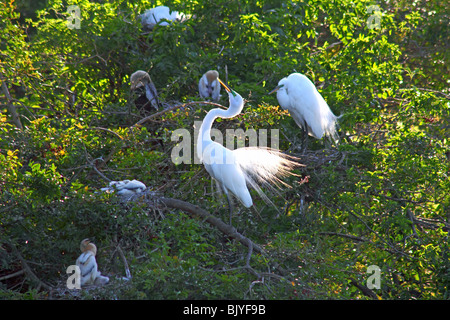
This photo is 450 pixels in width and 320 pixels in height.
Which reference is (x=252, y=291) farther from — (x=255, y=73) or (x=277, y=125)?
(x=255, y=73)

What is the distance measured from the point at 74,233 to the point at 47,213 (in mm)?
189

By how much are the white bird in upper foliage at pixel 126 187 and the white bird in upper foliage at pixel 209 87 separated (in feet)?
4.82

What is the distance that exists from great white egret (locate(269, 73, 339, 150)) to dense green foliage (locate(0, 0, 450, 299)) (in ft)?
0.42

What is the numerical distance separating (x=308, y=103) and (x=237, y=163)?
3.77ft

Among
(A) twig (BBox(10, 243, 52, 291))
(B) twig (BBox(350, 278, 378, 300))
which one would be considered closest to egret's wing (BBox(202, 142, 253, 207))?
(B) twig (BBox(350, 278, 378, 300))

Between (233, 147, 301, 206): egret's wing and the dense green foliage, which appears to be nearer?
the dense green foliage

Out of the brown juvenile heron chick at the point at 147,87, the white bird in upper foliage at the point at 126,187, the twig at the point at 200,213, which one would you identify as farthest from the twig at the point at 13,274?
the brown juvenile heron chick at the point at 147,87

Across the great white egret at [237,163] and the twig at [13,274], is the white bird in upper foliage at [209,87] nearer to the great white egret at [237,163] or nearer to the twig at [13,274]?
the great white egret at [237,163]

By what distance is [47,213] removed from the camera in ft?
9.28

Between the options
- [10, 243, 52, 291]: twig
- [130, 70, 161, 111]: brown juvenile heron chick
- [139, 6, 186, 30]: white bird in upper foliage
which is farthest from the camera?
[139, 6, 186, 30]: white bird in upper foliage

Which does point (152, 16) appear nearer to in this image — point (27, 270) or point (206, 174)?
point (206, 174)

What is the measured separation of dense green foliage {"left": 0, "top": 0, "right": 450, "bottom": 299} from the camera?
2.76 meters

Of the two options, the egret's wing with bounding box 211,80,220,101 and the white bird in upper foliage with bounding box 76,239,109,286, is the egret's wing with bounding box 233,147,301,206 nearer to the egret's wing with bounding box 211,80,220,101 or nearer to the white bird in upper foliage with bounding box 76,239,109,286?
the egret's wing with bounding box 211,80,220,101

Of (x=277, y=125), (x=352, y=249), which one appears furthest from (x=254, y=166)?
(x=352, y=249)
